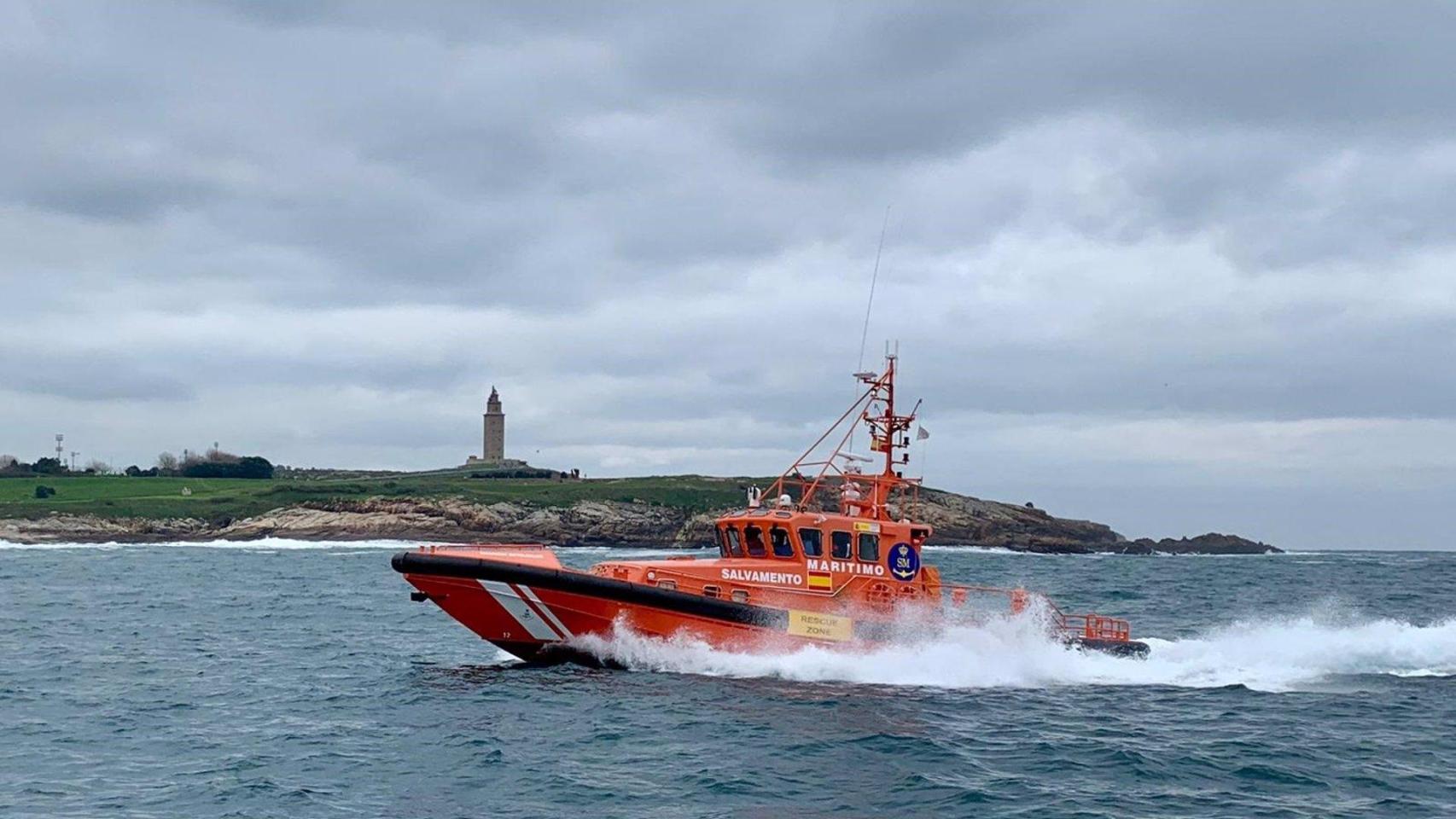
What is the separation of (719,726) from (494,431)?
427 feet

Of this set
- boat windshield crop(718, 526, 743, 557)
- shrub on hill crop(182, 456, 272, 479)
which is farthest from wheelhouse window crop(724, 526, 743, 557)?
shrub on hill crop(182, 456, 272, 479)

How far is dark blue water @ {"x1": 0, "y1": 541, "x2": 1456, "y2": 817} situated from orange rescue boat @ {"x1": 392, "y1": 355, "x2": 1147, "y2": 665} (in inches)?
22.2

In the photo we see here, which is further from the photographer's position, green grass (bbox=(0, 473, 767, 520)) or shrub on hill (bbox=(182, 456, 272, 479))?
shrub on hill (bbox=(182, 456, 272, 479))

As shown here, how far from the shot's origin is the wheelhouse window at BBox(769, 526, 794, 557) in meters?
23.0

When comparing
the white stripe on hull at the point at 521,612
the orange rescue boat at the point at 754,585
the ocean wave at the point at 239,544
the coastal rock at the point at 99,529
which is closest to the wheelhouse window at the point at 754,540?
the orange rescue boat at the point at 754,585

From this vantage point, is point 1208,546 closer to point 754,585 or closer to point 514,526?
point 514,526

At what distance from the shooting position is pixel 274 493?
98.5 meters

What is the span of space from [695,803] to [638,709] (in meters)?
4.76

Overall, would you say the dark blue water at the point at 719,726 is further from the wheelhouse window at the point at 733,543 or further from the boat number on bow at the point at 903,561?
the wheelhouse window at the point at 733,543

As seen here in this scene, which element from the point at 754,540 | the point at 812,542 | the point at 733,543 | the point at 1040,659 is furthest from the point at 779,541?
the point at 1040,659

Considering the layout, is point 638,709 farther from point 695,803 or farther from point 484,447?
point 484,447

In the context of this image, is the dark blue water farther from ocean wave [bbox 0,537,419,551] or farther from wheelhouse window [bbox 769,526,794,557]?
ocean wave [bbox 0,537,419,551]

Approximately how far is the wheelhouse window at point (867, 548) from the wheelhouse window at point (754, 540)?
171 centimetres

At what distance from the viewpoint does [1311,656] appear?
25.7 m
